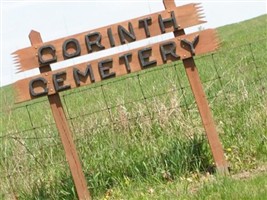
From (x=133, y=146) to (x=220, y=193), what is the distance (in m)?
1.74

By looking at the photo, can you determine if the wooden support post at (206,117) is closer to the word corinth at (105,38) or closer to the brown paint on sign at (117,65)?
the brown paint on sign at (117,65)

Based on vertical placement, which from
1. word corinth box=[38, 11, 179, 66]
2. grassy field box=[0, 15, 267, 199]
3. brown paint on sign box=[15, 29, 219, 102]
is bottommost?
grassy field box=[0, 15, 267, 199]

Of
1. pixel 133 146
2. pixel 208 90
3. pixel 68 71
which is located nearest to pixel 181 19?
pixel 68 71

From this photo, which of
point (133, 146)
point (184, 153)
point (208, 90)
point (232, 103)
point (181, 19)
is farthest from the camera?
point (208, 90)

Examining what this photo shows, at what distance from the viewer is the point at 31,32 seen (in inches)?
222

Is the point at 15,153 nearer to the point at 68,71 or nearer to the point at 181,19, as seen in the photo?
the point at 68,71

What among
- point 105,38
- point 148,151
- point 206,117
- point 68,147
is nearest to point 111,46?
point 105,38

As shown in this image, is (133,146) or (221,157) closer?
(221,157)

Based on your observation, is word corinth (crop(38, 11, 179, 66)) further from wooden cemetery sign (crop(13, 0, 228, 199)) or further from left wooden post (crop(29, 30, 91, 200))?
left wooden post (crop(29, 30, 91, 200))

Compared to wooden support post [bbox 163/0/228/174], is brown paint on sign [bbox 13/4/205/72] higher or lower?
higher

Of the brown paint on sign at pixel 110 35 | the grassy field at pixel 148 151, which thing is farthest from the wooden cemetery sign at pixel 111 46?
the grassy field at pixel 148 151

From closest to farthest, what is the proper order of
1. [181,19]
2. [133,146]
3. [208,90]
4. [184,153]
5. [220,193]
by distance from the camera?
[220,193] → [181,19] → [184,153] → [133,146] → [208,90]

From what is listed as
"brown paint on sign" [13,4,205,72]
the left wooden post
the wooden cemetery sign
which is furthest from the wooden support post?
the left wooden post

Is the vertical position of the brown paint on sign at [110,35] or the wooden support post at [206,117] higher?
the brown paint on sign at [110,35]
